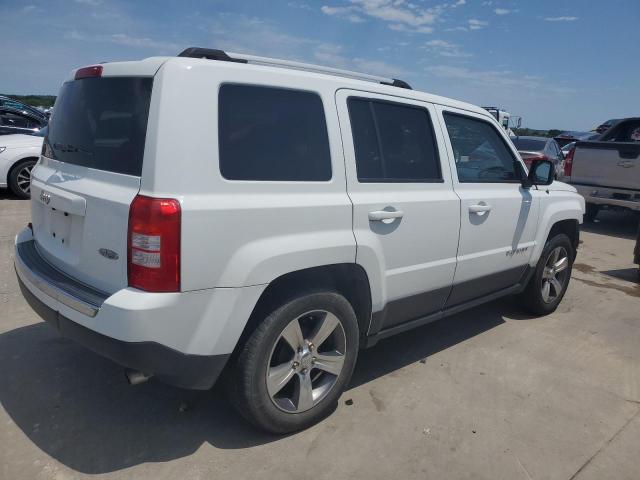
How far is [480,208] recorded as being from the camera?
11.8 feet

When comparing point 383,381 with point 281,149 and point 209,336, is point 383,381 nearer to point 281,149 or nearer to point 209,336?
point 209,336

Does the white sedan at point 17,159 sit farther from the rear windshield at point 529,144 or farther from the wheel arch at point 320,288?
the rear windshield at point 529,144

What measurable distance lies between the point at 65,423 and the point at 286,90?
217cm

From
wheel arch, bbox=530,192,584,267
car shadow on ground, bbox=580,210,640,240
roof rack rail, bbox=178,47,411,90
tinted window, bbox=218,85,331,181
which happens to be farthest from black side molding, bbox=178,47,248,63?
car shadow on ground, bbox=580,210,640,240

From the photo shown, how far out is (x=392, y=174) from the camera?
10.2ft

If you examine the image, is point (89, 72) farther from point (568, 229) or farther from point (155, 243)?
point (568, 229)

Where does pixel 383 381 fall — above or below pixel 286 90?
below

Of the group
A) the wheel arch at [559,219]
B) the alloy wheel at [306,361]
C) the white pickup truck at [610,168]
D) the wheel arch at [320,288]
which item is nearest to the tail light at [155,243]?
the wheel arch at [320,288]

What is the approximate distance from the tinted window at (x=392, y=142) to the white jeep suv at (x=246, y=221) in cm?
1

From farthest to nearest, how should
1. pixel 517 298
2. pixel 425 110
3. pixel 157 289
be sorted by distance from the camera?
1. pixel 517 298
2. pixel 425 110
3. pixel 157 289

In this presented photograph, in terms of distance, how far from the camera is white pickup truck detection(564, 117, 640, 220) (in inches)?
339

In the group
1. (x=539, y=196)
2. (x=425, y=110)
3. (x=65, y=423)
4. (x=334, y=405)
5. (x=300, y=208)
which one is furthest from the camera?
(x=539, y=196)

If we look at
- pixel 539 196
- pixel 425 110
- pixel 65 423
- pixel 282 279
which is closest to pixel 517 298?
pixel 539 196

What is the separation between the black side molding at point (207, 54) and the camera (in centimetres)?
253
